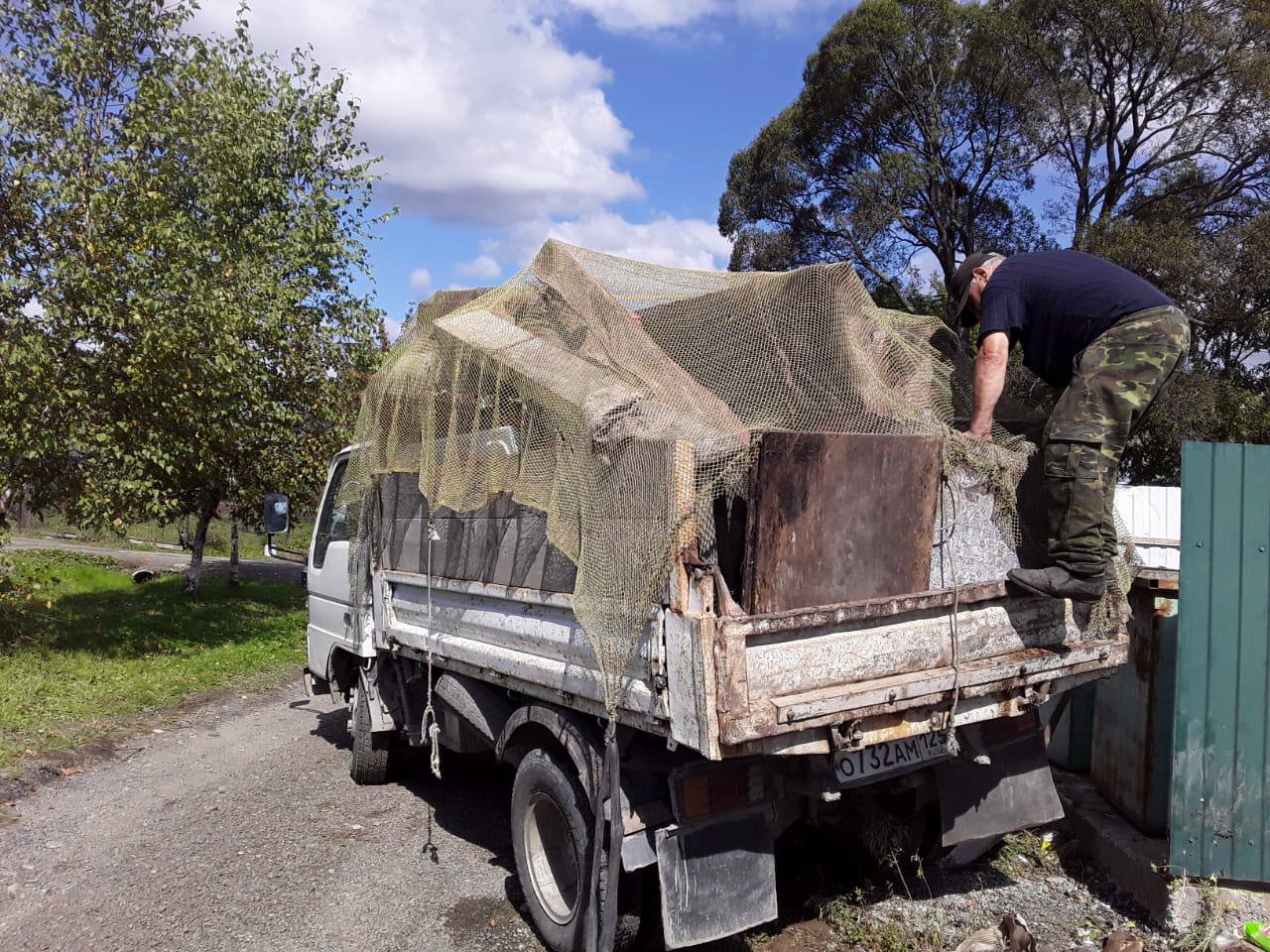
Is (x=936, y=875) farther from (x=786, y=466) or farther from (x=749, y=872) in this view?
(x=786, y=466)

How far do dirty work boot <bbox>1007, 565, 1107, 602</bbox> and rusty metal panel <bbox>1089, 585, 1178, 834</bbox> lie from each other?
1.12 metres

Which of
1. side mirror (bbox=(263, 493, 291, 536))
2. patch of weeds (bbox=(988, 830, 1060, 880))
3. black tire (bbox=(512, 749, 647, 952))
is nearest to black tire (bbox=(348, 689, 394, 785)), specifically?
side mirror (bbox=(263, 493, 291, 536))

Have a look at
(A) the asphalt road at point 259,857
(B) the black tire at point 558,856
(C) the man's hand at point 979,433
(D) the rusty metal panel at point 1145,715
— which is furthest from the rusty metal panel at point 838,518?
(A) the asphalt road at point 259,857

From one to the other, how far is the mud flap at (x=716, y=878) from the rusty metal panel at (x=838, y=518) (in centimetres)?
84

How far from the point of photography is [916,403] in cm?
337

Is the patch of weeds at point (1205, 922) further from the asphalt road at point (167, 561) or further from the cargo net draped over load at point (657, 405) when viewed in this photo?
the asphalt road at point (167, 561)

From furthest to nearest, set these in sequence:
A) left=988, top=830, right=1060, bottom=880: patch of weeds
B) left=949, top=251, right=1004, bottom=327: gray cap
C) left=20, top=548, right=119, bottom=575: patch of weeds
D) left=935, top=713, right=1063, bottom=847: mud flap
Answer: left=20, top=548, right=119, bottom=575: patch of weeds → left=988, top=830, right=1060, bottom=880: patch of weeds → left=949, top=251, right=1004, bottom=327: gray cap → left=935, top=713, right=1063, bottom=847: mud flap

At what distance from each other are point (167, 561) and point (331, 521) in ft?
63.9

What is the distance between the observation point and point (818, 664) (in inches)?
110

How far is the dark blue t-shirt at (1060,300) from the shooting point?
11.0 feet

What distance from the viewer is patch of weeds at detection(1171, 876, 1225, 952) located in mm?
3506

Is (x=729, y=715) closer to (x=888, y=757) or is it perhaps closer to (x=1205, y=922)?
(x=888, y=757)

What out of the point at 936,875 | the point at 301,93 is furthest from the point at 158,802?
the point at 301,93

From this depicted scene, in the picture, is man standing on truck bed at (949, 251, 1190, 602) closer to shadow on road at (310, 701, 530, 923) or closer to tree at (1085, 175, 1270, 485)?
shadow on road at (310, 701, 530, 923)
